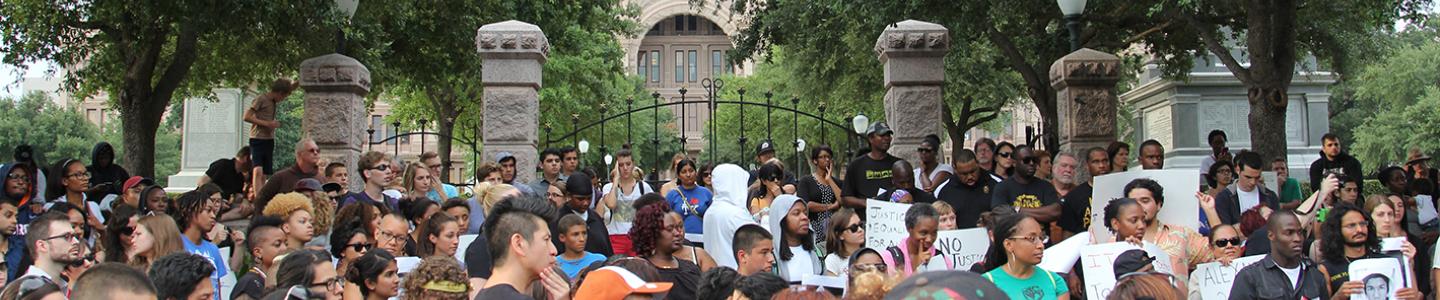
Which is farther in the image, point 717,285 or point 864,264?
point 864,264

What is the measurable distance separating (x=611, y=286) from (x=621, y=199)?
6492 millimetres

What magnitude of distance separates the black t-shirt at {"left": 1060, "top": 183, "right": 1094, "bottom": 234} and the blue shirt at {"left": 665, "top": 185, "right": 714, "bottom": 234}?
2.81 meters

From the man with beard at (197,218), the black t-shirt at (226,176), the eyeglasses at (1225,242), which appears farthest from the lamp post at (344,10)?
the eyeglasses at (1225,242)

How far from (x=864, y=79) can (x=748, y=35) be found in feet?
18.4

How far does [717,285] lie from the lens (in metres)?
5.61

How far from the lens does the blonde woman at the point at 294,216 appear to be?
26.1 ft

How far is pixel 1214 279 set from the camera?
7402 millimetres

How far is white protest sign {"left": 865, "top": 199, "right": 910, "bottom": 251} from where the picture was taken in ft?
28.3

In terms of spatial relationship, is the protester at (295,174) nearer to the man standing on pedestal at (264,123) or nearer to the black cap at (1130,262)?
the man standing on pedestal at (264,123)

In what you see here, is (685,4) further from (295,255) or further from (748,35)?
(295,255)

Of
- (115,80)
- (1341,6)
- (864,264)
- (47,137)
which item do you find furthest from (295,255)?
(47,137)

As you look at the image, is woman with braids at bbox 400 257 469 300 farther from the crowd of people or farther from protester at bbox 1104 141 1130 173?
protester at bbox 1104 141 1130 173

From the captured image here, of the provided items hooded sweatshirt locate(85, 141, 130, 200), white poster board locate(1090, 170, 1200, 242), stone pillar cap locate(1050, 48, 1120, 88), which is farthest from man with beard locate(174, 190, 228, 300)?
stone pillar cap locate(1050, 48, 1120, 88)

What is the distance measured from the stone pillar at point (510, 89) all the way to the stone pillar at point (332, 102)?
134cm
